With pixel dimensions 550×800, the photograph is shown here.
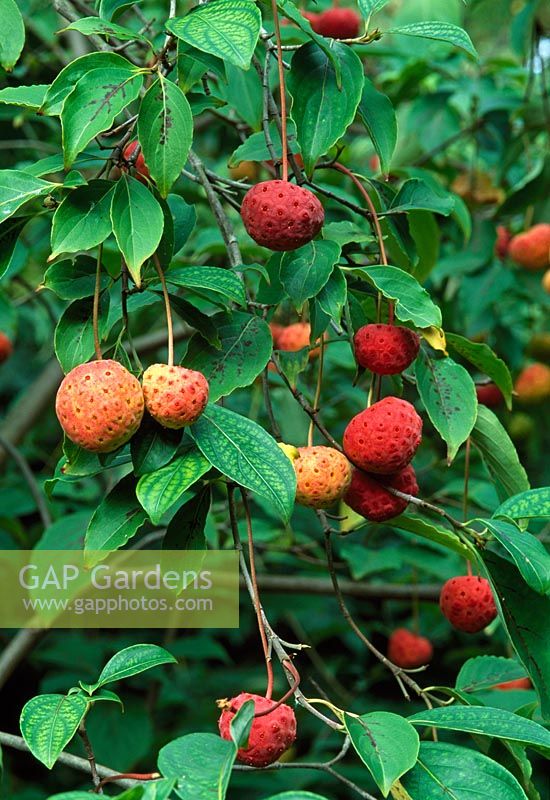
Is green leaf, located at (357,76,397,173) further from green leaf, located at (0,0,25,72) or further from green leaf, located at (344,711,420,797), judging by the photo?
green leaf, located at (344,711,420,797)

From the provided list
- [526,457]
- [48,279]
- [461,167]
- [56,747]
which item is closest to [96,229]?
[48,279]

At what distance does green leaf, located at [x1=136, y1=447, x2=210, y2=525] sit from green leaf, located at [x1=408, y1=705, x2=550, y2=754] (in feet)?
0.75

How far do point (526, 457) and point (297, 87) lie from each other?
1.68m

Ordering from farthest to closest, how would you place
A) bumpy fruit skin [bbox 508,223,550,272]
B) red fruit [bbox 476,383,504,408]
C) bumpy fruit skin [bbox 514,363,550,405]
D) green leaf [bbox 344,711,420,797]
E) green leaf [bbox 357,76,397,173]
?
bumpy fruit skin [bbox 514,363,550,405] < bumpy fruit skin [bbox 508,223,550,272] < red fruit [bbox 476,383,504,408] < green leaf [bbox 357,76,397,173] < green leaf [bbox 344,711,420,797]

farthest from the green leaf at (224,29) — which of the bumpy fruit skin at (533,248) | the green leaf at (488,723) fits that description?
the bumpy fruit skin at (533,248)

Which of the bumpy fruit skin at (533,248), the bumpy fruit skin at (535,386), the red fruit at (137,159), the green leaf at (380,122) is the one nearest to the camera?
the red fruit at (137,159)

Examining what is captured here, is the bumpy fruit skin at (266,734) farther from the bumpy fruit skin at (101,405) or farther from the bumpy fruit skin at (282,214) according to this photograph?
the bumpy fruit skin at (282,214)

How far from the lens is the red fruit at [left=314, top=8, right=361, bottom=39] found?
5.26ft

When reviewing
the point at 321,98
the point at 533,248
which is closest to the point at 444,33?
the point at 321,98

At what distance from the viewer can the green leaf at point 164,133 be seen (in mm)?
675

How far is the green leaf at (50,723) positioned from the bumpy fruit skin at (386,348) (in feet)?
1.09

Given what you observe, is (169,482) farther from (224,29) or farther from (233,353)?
(224,29)

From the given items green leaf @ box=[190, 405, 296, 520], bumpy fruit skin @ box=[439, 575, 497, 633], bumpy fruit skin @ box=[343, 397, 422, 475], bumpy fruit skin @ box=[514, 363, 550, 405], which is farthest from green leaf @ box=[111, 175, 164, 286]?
bumpy fruit skin @ box=[514, 363, 550, 405]

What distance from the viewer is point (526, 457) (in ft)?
7.55
